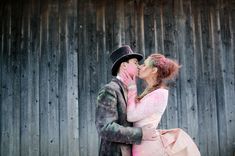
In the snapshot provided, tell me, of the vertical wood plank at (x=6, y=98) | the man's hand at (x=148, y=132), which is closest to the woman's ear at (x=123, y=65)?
the man's hand at (x=148, y=132)

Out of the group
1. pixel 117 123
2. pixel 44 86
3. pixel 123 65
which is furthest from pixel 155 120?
pixel 44 86

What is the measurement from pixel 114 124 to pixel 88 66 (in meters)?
3.60

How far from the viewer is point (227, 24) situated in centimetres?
747

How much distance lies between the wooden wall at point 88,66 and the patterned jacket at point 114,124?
3308mm

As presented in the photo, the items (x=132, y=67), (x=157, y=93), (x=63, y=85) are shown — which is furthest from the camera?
(x=63, y=85)

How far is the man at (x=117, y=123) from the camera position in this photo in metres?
3.61

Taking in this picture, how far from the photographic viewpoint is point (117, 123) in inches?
148

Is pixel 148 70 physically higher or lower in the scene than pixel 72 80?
lower

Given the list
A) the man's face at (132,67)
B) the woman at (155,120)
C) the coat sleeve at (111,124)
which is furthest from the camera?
the man's face at (132,67)

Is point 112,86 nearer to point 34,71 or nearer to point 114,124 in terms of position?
point 114,124

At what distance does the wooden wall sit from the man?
3.28 meters

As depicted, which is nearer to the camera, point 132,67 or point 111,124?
point 111,124

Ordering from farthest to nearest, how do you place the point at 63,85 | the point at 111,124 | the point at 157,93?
the point at 63,85 < the point at 157,93 < the point at 111,124

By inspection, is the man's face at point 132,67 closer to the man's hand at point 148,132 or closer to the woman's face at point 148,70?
the woman's face at point 148,70
